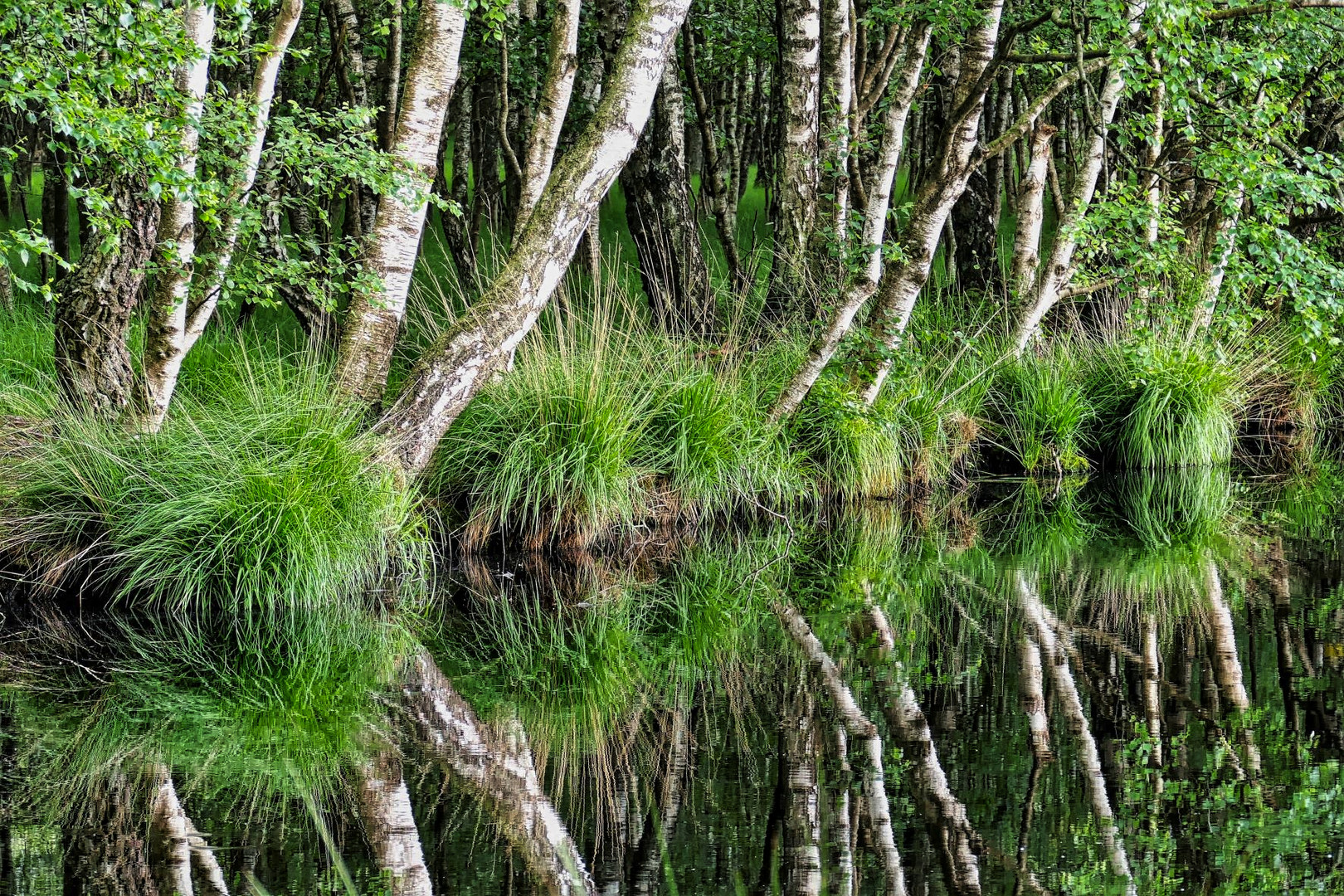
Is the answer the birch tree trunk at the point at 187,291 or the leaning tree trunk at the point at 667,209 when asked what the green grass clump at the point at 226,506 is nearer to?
the birch tree trunk at the point at 187,291

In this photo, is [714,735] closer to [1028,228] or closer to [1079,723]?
[1079,723]

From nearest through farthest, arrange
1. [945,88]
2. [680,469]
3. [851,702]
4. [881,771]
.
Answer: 1. [881,771]
2. [851,702]
3. [680,469]
4. [945,88]

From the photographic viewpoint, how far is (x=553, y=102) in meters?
7.98

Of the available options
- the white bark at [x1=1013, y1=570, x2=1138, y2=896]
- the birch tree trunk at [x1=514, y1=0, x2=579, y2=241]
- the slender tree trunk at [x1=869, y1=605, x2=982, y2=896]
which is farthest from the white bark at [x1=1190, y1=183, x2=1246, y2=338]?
the slender tree trunk at [x1=869, y1=605, x2=982, y2=896]

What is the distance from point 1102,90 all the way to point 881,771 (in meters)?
8.20

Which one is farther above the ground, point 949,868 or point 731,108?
point 731,108

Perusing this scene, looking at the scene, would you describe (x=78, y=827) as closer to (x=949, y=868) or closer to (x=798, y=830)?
(x=798, y=830)

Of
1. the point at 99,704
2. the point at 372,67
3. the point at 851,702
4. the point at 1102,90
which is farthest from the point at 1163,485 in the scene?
the point at 372,67

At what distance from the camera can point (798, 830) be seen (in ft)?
11.7

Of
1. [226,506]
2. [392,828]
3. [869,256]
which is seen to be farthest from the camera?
[869,256]

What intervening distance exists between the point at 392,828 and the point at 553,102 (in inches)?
211

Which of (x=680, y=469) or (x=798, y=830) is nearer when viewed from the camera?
(x=798, y=830)

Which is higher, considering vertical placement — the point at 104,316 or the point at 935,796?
the point at 104,316

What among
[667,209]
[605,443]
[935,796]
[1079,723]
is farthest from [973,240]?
[935,796]
